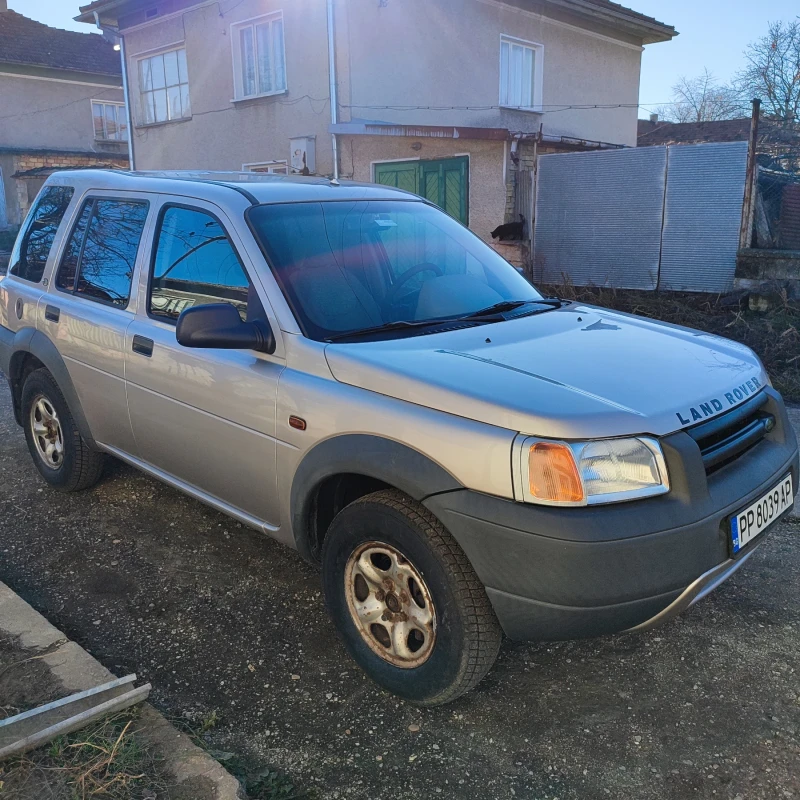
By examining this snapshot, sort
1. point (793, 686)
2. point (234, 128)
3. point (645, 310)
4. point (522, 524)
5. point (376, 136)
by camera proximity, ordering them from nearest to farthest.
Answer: point (522, 524) → point (793, 686) → point (645, 310) → point (376, 136) → point (234, 128)

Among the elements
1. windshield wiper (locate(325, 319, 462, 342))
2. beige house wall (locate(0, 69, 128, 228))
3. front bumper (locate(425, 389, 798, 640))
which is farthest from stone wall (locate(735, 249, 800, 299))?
beige house wall (locate(0, 69, 128, 228))

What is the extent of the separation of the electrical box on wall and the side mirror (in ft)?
36.3

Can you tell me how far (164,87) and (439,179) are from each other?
7.78 meters

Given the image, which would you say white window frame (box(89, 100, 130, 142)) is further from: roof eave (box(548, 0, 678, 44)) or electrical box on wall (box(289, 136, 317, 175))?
roof eave (box(548, 0, 678, 44))

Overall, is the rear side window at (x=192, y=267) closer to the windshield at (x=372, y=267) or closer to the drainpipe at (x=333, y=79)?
the windshield at (x=372, y=267)

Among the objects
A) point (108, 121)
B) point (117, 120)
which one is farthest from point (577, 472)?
point (117, 120)

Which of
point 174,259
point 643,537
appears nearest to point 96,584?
point 174,259

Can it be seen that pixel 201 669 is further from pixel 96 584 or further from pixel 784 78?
pixel 784 78

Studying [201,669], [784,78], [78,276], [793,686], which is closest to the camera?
[793,686]

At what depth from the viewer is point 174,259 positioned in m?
3.59

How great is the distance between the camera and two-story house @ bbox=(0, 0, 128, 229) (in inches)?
1041

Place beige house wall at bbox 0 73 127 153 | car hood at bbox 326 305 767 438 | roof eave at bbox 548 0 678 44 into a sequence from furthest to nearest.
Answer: beige house wall at bbox 0 73 127 153 < roof eave at bbox 548 0 678 44 < car hood at bbox 326 305 767 438

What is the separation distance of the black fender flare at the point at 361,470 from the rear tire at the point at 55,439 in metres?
2.06

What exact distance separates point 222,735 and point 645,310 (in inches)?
332
